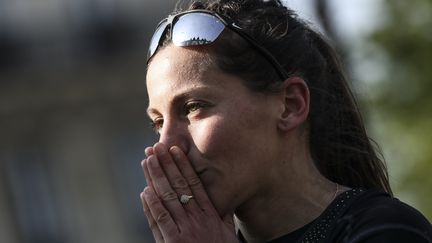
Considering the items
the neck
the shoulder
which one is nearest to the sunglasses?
the neck

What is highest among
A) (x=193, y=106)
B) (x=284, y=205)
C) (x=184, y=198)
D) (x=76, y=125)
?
(x=76, y=125)

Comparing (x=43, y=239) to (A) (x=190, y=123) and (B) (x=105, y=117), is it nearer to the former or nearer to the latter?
(B) (x=105, y=117)

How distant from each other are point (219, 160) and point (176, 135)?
151 millimetres

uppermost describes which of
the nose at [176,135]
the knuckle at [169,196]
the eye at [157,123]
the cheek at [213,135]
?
the eye at [157,123]

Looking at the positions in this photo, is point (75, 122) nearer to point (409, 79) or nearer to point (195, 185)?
point (409, 79)

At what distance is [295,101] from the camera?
14.4ft

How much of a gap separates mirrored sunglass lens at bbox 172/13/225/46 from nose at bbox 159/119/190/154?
0.84 feet

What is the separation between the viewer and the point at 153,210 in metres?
4.28

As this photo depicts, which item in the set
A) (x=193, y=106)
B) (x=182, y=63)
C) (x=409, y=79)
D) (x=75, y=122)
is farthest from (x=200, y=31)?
(x=75, y=122)

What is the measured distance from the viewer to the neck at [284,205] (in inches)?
169

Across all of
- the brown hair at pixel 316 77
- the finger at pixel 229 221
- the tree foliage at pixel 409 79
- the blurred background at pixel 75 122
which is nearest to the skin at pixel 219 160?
the finger at pixel 229 221

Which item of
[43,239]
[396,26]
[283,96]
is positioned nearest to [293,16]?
[283,96]

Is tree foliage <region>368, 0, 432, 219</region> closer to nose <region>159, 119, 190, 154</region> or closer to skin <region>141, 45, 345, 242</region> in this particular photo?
skin <region>141, 45, 345, 242</region>

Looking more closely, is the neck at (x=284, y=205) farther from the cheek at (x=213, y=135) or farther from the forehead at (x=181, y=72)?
the forehead at (x=181, y=72)
